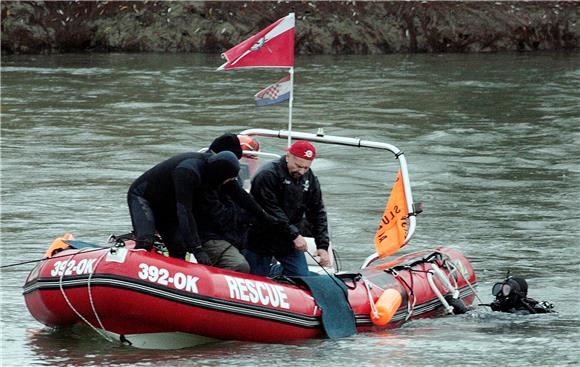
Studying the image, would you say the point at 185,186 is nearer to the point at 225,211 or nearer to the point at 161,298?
the point at 225,211

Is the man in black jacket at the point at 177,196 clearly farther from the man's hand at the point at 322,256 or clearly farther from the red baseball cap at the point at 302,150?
the man's hand at the point at 322,256

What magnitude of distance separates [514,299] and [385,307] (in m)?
1.32

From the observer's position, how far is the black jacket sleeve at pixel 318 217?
35.2 ft

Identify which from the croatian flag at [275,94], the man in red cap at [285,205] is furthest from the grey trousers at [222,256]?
the croatian flag at [275,94]

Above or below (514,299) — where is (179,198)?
above

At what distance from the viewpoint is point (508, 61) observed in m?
32.2

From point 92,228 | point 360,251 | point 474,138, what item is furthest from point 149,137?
point 360,251

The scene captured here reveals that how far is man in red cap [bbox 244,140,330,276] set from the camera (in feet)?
33.8

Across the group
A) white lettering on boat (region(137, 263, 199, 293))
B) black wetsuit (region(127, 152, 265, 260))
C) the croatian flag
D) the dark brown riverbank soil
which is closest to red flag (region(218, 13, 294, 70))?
the croatian flag

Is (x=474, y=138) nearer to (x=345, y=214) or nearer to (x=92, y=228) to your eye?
(x=345, y=214)

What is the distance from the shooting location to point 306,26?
33.7 m

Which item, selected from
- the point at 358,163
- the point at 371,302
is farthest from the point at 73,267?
the point at 358,163

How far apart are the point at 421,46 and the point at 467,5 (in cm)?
163

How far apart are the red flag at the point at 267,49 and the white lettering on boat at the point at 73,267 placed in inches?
106
